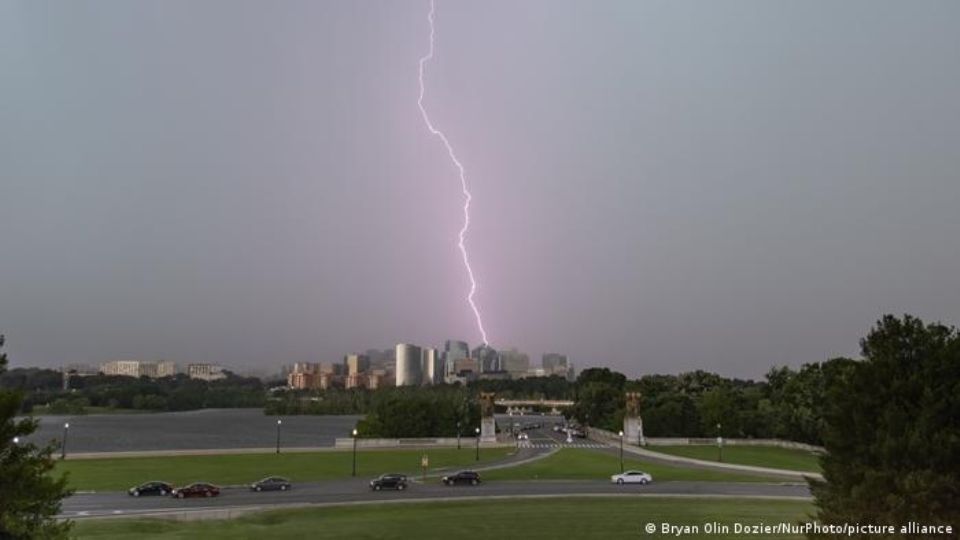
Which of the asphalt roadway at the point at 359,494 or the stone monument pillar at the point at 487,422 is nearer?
the asphalt roadway at the point at 359,494

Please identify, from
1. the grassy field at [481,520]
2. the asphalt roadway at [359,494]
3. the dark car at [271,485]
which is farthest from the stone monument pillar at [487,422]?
the grassy field at [481,520]

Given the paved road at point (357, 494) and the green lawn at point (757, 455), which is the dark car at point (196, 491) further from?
the green lawn at point (757, 455)

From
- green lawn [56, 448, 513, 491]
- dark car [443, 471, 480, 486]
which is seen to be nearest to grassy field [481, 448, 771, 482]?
dark car [443, 471, 480, 486]

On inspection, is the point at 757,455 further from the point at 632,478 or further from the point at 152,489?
the point at 152,489

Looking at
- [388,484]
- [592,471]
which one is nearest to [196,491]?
[388,484]

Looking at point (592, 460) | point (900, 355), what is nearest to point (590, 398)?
point (592, 460)

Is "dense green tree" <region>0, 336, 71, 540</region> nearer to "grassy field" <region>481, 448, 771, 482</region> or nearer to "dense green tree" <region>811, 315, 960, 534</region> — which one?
"dense green tree" <region>811, 315, 960, 534</region>

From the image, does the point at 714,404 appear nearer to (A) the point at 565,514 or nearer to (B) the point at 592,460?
(B) the point at 592,460
